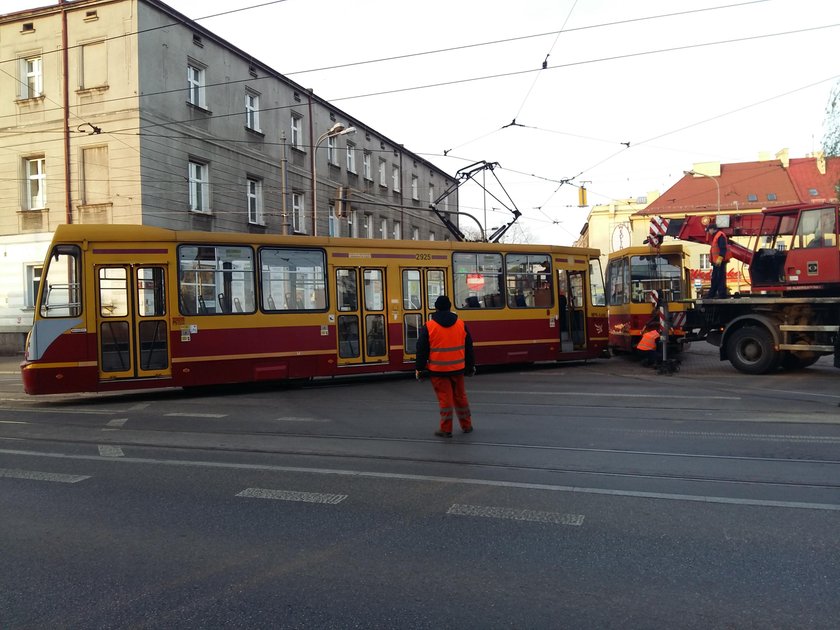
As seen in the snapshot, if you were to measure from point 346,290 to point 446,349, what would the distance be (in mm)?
6406

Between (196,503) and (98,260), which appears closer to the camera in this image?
(196,503)

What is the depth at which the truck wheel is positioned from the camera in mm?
13977

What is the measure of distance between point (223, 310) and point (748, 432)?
350 inches

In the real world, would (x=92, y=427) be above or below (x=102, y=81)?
below

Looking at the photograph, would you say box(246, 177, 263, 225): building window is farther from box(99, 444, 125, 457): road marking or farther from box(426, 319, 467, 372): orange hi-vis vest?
box(426, 319, 467, 372): orange hi-vis vest

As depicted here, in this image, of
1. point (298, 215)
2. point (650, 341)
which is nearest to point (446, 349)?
point (650, 341)

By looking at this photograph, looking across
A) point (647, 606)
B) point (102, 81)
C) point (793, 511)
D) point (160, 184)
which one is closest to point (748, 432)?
point (793, 511)

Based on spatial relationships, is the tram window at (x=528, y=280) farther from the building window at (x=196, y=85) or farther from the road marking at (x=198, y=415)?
the building window at (x=196, y=85)

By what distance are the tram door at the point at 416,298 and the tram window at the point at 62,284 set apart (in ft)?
20.5

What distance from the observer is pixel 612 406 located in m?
9.96

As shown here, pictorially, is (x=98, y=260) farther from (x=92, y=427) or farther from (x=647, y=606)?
(x=647, y=606)

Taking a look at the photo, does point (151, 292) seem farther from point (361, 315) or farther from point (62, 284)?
point (361, 315)

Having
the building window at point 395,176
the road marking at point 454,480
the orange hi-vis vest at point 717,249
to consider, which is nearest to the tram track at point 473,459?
the road marking at point 454,480

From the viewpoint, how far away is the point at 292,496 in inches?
215
